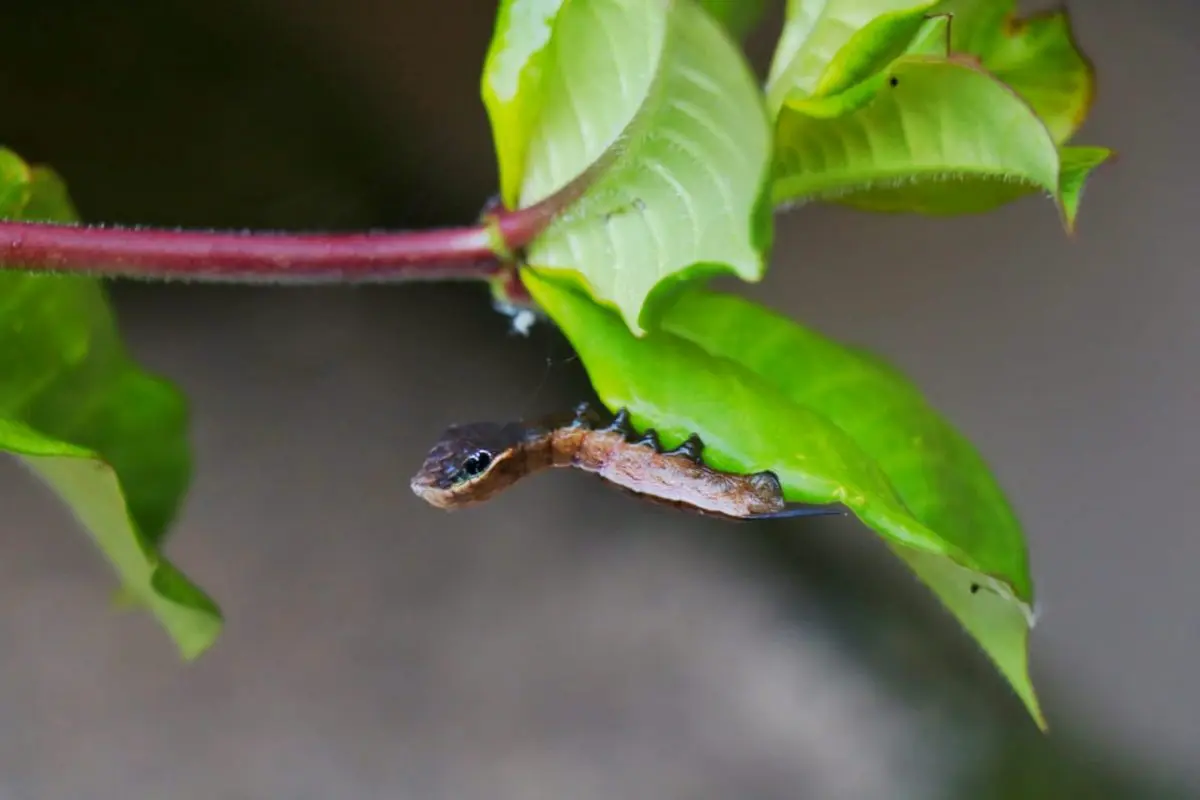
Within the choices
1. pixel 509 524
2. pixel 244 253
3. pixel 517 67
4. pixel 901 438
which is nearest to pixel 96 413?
pixel 244 253

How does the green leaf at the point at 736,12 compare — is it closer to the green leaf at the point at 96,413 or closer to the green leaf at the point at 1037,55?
the green leaf at the point at 1037,55

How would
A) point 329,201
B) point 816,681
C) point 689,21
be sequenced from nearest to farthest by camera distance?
point 689,21
point 329,201
point 816,681

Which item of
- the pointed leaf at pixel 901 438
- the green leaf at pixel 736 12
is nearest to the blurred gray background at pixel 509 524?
the green leaf at pixel 736 12

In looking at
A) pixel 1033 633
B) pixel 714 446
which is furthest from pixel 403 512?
pixel 714 446

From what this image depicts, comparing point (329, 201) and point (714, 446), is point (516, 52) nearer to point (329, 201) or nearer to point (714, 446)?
point (714, 446)

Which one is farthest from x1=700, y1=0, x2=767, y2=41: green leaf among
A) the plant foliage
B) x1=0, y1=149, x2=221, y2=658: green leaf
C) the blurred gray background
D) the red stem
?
the blurred gray background

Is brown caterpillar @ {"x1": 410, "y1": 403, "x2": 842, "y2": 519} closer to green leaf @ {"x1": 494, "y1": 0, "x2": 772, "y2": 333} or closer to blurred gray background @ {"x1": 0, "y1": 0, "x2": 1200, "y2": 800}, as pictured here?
green leaf @ {"x1": 494, "y1": 0, "x2": 772, "y2": 333}
